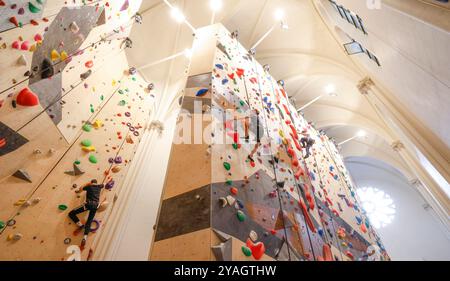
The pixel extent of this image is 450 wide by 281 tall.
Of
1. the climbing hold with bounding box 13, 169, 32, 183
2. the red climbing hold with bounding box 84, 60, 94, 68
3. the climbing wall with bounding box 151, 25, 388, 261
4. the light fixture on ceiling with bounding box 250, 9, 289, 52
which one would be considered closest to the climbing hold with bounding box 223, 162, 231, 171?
the climbing wall with bounding box 151, 25, 388, 261

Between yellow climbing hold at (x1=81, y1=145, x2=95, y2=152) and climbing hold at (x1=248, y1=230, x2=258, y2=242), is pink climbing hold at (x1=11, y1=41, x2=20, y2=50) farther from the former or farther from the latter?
climbing hold at (x1=248, y1=230, x2=258, y2=242)

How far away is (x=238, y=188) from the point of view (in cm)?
228

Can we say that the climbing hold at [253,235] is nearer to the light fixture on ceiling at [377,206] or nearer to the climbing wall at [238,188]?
the climbing wall at [238,188]

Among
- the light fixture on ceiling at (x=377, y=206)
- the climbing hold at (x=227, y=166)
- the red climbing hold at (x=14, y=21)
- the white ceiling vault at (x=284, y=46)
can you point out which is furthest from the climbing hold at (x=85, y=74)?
the light fixture on ceiling at (x=377, y=206)

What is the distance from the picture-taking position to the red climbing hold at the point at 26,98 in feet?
7.92

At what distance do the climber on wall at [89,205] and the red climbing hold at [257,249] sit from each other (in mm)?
2158

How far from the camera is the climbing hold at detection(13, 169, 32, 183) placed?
107 inches

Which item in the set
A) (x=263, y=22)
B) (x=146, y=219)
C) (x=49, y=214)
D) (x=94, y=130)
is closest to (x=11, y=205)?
(x=49, y=214)

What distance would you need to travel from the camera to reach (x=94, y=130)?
371cm

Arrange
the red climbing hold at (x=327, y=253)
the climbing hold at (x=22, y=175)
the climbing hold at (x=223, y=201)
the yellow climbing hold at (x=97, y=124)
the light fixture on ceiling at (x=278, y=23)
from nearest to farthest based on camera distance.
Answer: the climbing hold at (x=223, y=201) < the climbing hold at (x=22, y=175) < the red climbing hold at (x=327, y=253) < the yellow climbing hold at (x=97, y=124) < the light fixture on ceiling at (x=278, y=23)
